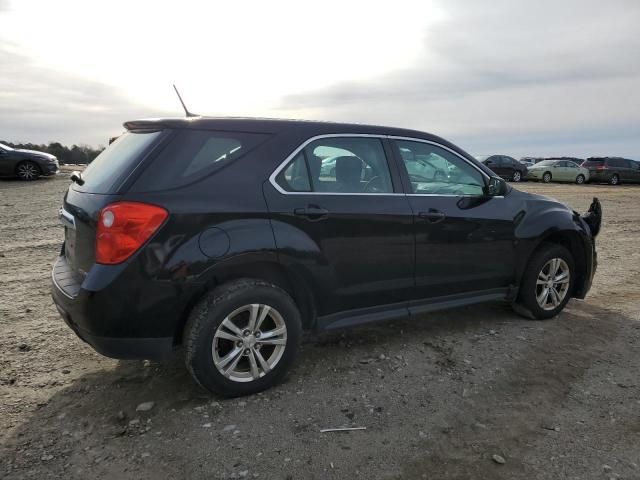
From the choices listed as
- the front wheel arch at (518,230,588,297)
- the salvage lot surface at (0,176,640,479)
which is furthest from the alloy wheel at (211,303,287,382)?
the front wheel arch at (518,230,588,297)

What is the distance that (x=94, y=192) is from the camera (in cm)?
305

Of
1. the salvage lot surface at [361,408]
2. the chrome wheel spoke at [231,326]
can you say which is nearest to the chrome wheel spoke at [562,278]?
the salvage lot surface at [361,408]

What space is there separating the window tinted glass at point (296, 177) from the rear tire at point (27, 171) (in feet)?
53.5

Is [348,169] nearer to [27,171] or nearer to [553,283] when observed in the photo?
[553,283]

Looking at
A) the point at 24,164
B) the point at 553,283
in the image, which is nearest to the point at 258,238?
the point at 553,283

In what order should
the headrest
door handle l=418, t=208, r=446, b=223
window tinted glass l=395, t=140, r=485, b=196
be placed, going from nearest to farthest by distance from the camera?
1. the headrest
2. door handle l=418, t=208, r=446, b=223
3. window tinted glass l=395, t=140, r=485, b=196

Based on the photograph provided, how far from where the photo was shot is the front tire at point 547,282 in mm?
4613

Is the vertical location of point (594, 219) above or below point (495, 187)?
below

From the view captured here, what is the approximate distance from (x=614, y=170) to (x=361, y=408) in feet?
96.6

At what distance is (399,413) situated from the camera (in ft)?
10.3

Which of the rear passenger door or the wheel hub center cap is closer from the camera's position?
the wheel hub center cap

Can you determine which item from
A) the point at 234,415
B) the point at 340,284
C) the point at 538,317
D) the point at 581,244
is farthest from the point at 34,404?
the point at 581,244

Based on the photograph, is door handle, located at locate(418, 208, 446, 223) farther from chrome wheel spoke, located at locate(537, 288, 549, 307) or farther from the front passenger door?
chrome wheel spoke, located at locate(537, 288, 549, 307)

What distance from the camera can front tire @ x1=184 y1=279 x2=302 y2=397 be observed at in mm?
3016
